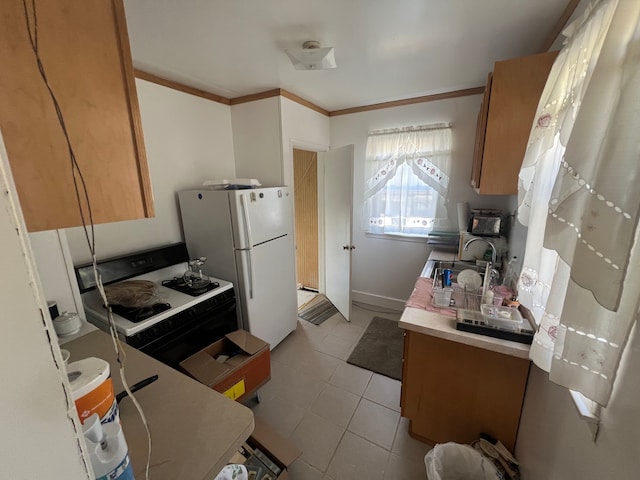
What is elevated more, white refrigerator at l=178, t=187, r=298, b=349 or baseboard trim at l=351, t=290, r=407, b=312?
white refrigerator at l=178, t=187, r=298, b=349

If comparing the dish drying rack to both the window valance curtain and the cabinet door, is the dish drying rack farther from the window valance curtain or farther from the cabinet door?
the window valance curtain

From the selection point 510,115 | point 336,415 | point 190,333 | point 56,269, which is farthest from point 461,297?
point 56,269

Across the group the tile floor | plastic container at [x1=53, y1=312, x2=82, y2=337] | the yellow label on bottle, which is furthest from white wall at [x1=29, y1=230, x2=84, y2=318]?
the tile floor

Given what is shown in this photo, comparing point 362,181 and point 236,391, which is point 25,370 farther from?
point 362,181

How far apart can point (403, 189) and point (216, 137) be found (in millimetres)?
2045

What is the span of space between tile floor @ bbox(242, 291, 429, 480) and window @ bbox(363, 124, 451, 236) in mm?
1448

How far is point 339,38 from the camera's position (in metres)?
1.63

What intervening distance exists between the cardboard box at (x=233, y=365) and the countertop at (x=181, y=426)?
65 centimetres

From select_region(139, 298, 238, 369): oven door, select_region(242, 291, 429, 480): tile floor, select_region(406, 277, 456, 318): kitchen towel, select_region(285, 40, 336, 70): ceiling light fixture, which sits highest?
select_region(285, 40, 336, 70): ceiling light fixture

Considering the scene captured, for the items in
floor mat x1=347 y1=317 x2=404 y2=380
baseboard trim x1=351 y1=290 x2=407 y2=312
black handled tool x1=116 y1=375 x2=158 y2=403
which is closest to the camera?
black handled tool x1=116 y1=375 x2=158 y2=403

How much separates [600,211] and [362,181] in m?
2.70

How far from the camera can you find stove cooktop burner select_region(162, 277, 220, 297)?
1.95m

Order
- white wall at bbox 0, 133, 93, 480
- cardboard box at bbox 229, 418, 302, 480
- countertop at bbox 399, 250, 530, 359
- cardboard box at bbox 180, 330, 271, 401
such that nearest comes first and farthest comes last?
1. white wall at bbox 0, 133, 93, 480
2. countertop at bbox 399, 250, 530, 359
3. cardboard box at bbox 229, 418, 302, 480
4. cardboard box at bbox 180, 330, 271, 401

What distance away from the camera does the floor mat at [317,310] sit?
321 cm
